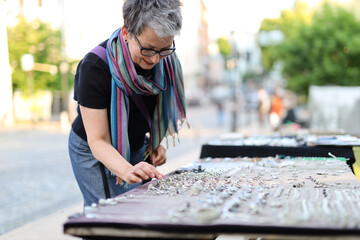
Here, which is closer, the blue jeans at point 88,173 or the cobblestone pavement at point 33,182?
the blue jeans at point 88,173

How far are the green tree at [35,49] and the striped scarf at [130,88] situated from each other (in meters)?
23.5

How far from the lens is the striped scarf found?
88.0 inches

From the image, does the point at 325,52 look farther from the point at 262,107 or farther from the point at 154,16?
the point at 154,16

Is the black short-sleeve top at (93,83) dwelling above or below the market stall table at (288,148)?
above

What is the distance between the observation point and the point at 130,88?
2.28m

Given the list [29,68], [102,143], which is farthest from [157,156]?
[29,68]

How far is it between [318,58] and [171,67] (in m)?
15.2

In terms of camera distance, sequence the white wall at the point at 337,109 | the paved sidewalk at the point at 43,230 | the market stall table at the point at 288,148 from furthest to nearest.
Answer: the white wall at the point at 337,109
the paved sidewalk at the point at 43,230
the market stall table at the point at 288,148

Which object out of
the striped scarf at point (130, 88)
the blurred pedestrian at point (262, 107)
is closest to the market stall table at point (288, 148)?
the striped scarf at point (130, 88)

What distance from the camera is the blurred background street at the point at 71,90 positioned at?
7672 millimetres

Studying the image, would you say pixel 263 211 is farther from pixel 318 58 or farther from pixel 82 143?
pixel 318 58

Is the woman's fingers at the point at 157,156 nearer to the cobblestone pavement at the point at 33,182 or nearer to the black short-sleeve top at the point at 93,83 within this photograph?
the black short-sleeve top at the point at 93,83

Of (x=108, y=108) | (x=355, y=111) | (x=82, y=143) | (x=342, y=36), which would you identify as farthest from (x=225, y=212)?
(x=342, y=36)

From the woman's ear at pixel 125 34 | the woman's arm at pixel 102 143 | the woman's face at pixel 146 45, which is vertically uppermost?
the woman's ear at pixel 125 34
